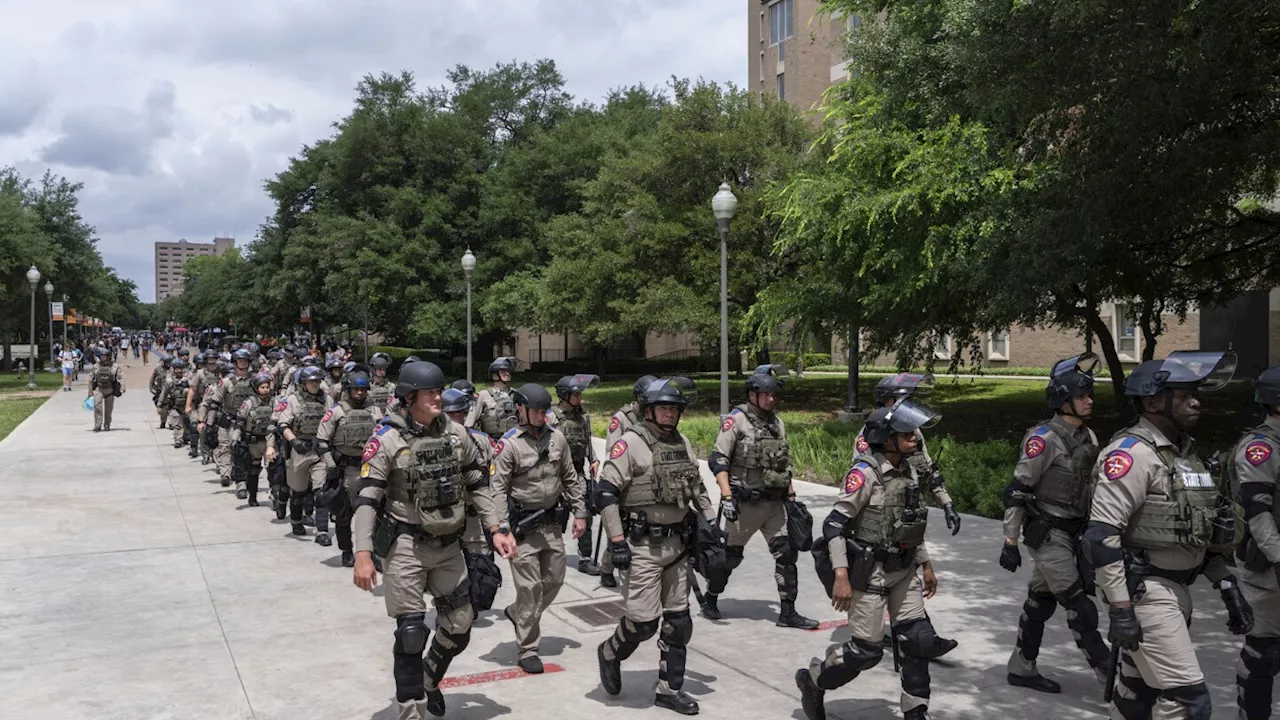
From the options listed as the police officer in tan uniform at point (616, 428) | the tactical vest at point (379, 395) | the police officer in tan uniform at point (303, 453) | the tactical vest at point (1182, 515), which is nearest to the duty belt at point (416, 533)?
the police officer in tan uniform at point (616, 428)

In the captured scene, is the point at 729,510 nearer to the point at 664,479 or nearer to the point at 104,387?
the point at 664,479

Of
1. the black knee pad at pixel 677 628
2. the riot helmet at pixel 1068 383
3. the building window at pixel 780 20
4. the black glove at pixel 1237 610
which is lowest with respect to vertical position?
the black knee pad at pixel 677 628

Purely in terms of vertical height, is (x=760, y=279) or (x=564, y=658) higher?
(x=760, y=279)

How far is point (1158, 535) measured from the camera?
4.66m

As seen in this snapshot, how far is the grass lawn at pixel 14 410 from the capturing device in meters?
24.6

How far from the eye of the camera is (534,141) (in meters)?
41.1

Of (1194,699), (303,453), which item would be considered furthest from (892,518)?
(303,453)

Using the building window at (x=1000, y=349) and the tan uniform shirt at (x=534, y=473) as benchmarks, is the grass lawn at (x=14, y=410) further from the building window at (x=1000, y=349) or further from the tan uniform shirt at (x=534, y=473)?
the building window at (x=1000, y=349)

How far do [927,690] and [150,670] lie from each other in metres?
4.91

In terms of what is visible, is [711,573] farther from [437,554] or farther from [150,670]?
[150,670]

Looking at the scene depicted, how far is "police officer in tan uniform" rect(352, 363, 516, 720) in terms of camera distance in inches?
213

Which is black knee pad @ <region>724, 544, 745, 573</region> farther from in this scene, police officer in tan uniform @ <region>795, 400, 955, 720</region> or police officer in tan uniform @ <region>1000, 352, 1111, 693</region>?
police officer in tan uniform @ <region>795, 400, 955, 720</region>

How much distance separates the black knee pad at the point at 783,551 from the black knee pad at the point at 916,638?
2.33 metres

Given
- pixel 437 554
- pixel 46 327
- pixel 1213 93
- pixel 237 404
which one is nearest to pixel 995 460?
pixel 1213 93
